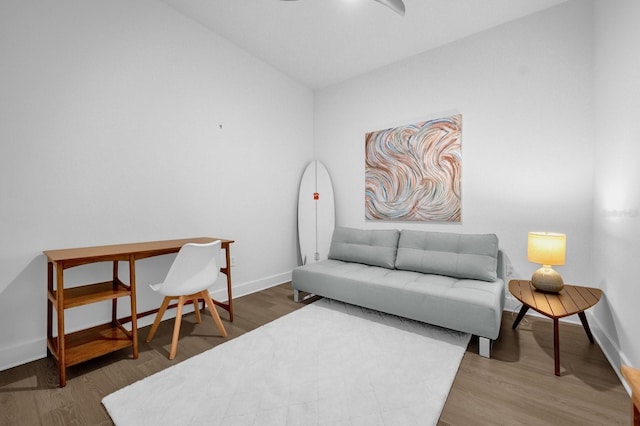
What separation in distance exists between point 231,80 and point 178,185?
1.34 metres

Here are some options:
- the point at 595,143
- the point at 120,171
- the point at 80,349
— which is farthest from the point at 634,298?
the point at 120,171

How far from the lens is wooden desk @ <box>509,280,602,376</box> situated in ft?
5.54

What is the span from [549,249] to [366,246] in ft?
5.21

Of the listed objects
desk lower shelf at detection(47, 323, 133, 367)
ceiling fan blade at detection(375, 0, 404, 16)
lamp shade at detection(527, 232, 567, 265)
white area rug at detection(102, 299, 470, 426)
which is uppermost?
ceiling fan blade at detection(375, 0, 404, 16)

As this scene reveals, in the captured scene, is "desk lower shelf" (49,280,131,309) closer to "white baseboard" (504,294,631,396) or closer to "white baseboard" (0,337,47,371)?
"white baseboard" (0,337,47,371)

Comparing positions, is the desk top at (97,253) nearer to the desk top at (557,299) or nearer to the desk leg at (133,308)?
the desk leg at (133,308)

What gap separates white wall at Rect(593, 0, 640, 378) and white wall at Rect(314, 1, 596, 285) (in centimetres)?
15

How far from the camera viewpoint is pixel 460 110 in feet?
9.57

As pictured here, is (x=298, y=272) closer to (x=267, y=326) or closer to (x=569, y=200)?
(x=267, y=326)

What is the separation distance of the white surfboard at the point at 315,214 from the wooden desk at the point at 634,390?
9.89 ft

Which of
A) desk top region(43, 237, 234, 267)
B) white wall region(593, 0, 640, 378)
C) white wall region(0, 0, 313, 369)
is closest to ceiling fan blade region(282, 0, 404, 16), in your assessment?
white wall region(593, 0, 640, 378)

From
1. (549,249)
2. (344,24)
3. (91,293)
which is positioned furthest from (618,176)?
(91,293)

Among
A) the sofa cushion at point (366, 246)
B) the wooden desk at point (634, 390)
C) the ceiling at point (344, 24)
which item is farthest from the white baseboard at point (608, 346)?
the ceiling at point (344, 24)

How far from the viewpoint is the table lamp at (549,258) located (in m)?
2.02
